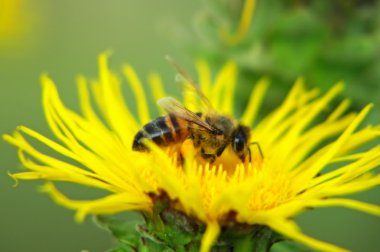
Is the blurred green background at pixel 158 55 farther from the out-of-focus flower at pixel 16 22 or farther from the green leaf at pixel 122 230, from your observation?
the green leaf at pixel 122 230

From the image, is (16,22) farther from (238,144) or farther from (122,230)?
(122,230)

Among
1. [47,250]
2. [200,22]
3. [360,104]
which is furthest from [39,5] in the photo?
[360,104]

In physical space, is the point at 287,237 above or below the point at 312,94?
below

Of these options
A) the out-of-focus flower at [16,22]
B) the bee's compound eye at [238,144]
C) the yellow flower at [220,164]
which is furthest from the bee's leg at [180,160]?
the out-of-focus flower at [16,22]

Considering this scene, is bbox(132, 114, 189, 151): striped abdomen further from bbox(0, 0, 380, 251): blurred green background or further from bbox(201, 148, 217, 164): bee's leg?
bbox(0, 0, 380, 251): blurred green background

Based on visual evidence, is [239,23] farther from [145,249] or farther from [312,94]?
[145,249]

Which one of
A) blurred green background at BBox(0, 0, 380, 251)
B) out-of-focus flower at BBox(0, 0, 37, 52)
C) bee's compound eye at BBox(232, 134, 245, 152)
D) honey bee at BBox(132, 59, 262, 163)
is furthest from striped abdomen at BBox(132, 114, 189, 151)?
out-of-focus flower at BBox(0, 0, 37, 52)
